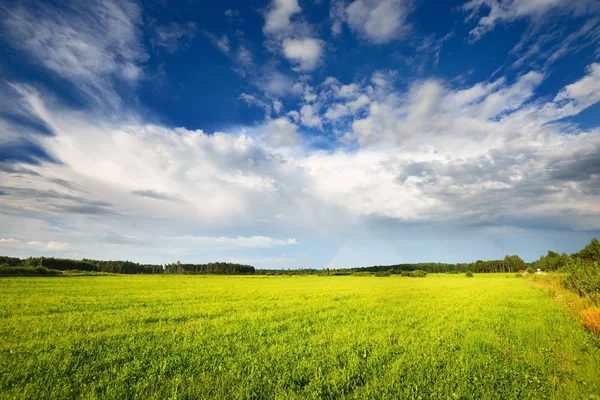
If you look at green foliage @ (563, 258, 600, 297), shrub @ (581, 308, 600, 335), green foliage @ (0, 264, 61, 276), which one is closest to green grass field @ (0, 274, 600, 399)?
shrub @ (581, 308, 600, 335)

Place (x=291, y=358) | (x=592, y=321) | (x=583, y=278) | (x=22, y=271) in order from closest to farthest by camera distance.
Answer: (x=291, y=358), (x=592, y=321), (x=583, y=278), (x=22, y=271)

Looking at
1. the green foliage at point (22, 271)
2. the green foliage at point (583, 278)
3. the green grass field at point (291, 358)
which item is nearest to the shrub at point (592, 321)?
the green grass field at point (291, 358)

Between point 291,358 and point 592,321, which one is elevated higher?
point 592,321

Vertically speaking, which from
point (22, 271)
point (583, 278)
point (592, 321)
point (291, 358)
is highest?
point (583, 278)

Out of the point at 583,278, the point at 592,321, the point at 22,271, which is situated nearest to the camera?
the point at 592,321

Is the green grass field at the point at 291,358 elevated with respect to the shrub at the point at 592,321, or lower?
lower

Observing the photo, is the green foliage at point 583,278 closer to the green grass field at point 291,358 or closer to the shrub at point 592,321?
the shrub at point 592,321

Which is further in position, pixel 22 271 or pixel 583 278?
pixel 22 271

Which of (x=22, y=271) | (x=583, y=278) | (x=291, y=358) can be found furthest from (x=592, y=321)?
→ (x=22, y=271)

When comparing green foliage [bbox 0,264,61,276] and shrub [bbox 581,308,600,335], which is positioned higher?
green foliage [bbox 0,264,61,276]

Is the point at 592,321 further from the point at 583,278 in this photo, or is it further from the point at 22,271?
the point at 22,271

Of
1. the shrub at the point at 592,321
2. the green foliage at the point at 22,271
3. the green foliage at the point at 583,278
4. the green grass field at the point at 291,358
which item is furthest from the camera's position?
the green foliage at the point at 22,271

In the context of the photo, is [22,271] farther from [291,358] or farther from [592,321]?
[592,321]

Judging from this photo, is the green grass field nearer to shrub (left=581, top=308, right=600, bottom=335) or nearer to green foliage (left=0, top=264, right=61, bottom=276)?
A: shrub (left=581, top=308, right=600, bottom=335)
